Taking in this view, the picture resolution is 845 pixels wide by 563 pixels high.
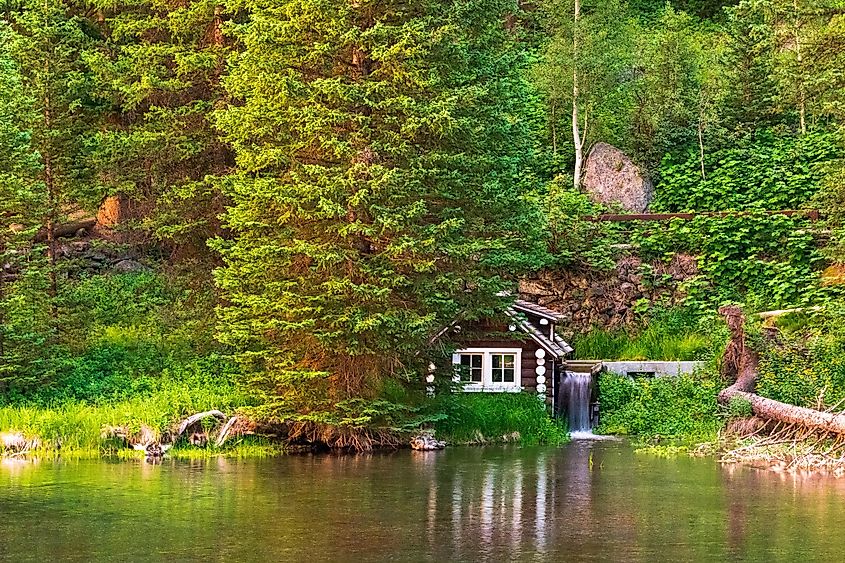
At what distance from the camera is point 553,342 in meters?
30.0

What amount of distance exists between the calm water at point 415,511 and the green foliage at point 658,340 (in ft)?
34.2

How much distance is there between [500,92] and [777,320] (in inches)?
379

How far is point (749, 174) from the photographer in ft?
131

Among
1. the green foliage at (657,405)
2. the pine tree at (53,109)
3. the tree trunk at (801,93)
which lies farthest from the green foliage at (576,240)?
the pine tree at (53,109)

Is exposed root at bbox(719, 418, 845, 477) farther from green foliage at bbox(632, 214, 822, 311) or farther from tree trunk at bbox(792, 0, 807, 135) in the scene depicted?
tree trunk at bbox(792, 0, 807, 135)

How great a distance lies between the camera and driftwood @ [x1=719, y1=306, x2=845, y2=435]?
23375mm

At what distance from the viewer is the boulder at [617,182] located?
133 ft

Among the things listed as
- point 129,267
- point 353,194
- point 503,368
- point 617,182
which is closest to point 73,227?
point 129,267

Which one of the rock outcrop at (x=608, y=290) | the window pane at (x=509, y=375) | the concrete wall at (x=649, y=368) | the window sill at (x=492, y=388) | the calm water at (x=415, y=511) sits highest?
the rock outcrop at (x=608, y=290)

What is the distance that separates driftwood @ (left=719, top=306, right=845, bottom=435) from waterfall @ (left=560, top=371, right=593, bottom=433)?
326 cm

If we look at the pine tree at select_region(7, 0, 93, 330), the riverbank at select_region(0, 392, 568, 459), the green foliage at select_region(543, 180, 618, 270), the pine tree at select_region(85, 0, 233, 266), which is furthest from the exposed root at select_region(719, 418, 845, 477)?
the pine tree at select_region(7, 0, 93, 330)

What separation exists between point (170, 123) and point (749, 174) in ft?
60.7

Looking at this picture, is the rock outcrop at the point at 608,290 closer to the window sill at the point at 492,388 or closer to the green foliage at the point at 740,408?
the window sill at the point at 492,388

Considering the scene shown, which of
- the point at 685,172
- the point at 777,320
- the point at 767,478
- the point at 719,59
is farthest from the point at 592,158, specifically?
the point at 767,478
